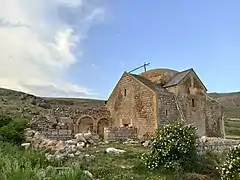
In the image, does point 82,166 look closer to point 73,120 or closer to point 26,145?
point 26,145

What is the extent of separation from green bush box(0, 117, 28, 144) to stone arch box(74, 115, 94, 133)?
503cm

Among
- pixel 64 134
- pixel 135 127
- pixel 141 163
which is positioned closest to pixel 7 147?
pixel 141 163

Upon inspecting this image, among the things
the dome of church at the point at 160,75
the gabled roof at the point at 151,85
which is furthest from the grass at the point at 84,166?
the dome of church at the point at 160,75

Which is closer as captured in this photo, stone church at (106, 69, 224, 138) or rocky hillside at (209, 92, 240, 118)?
stone church at (106, 69, 224, 138)

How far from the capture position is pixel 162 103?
78.9 ft

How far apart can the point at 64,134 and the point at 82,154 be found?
693cm

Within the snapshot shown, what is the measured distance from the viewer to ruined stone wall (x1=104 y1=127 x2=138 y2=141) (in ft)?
73.2

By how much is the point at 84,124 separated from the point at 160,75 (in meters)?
7.04

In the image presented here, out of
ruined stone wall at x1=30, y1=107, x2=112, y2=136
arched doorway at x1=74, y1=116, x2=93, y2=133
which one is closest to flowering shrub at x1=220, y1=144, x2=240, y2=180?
ruined stone wall at x1=30, y1=107, x2=112, y2=136

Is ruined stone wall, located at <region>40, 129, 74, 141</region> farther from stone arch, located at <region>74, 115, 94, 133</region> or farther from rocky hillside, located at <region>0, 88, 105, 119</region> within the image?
rocky hillside, located at <region>0, 88, 105, 119</region>

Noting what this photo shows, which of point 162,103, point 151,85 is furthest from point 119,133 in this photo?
point 151,85

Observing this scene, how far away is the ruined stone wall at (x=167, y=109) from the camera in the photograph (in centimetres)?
2390

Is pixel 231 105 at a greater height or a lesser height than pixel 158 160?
greater

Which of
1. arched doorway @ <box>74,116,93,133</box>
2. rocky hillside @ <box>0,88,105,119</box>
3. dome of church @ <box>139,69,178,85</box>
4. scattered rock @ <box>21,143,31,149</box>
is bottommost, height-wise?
scattered rock @ <box>21,143,31,149</box>
